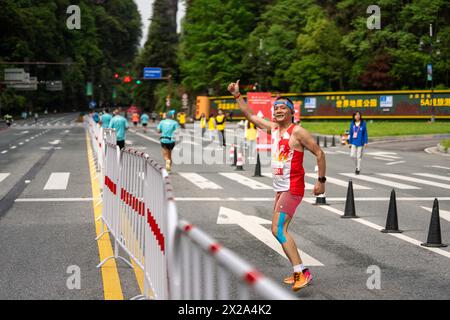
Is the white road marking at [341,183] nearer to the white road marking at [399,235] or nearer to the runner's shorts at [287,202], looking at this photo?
the white road marking at [399,235]

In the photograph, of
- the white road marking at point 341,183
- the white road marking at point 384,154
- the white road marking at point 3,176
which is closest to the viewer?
the white road marking at point 341,183

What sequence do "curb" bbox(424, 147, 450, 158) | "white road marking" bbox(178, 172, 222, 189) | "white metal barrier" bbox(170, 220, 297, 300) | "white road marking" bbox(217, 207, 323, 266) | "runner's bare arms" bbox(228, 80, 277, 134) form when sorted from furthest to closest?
"curb" bbox(424, 147, 450, 158) → "white road marking" bbox(178, 172, 222, 189) → "white road marking" bbox(217, 207, 323, 266) → "runner's bare arms" bbox(228, 80, 277, 134) → "white metal barrier" bbox(170, 220, 297, 300)

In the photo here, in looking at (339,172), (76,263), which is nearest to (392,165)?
(339,172)

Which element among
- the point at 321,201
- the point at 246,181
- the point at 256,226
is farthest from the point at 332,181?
the point at 256,226

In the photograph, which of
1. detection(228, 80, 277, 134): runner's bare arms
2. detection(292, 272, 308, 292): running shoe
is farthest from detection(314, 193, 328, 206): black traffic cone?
detection(292, 272, 308, 292): running shoe

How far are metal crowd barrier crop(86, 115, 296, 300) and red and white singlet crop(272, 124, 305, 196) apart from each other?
4.74 ft

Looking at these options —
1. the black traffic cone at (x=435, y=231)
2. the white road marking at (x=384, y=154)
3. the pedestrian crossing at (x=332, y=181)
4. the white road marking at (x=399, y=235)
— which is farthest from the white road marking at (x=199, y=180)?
the white road marking at (x=384, y=154)

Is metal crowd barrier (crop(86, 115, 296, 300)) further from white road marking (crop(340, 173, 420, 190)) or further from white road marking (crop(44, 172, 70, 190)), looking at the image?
white road marking (crop(340, 173, 420, 190))

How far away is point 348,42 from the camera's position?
7844 cm

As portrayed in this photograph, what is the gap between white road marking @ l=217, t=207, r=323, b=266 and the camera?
9462 millimetres

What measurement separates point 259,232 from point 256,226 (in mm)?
564

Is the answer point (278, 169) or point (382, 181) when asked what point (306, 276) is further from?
point (382, 181)

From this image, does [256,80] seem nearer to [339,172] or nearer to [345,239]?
[339,172]

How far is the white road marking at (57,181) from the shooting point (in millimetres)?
17906
